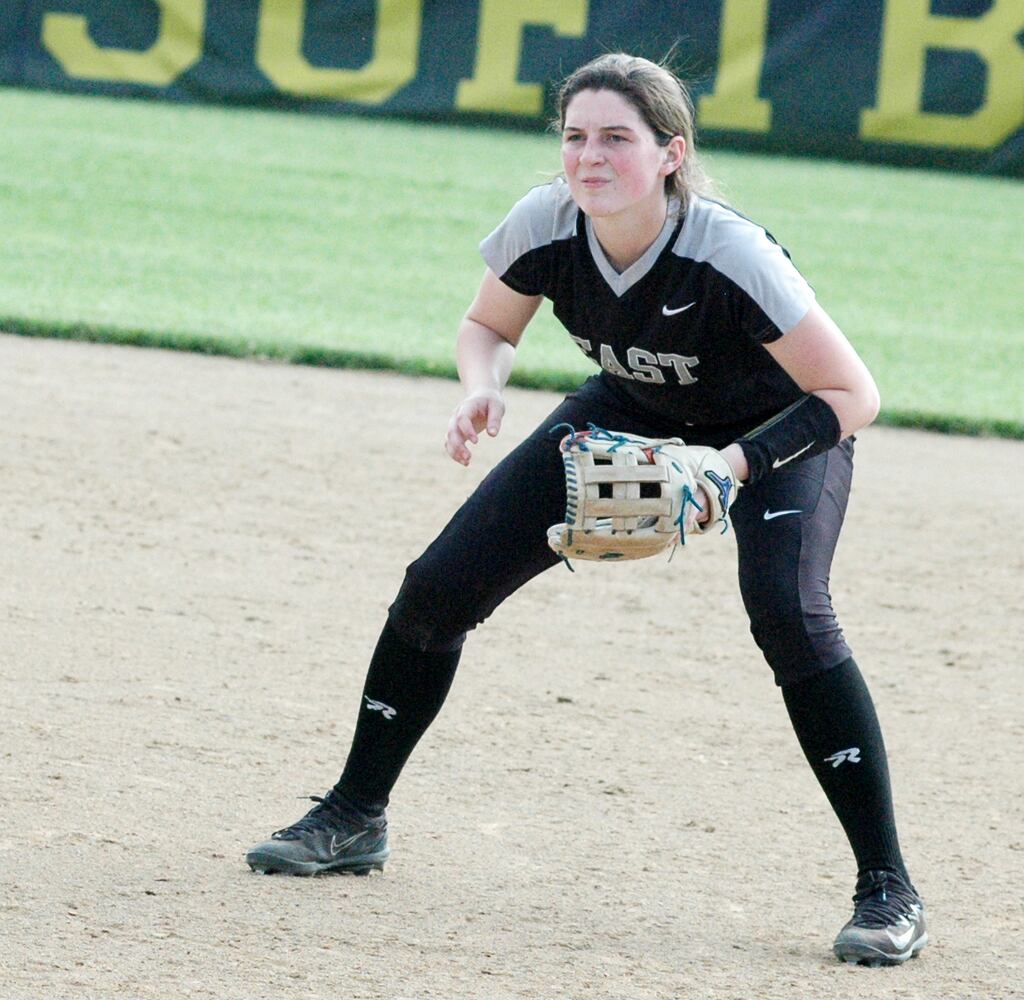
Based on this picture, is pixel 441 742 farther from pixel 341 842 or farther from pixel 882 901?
pixel 882 901

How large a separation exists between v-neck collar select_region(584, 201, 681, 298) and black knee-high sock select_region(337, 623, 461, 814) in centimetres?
81

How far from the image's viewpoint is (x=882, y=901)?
3309 mm

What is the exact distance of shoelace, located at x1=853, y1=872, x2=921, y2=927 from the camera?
3281 millimetres

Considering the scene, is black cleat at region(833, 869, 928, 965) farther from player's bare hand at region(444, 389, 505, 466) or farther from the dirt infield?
player's bare hand at region(444, 389, 505, 466)

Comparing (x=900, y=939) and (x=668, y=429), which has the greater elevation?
(x=668, y=429)

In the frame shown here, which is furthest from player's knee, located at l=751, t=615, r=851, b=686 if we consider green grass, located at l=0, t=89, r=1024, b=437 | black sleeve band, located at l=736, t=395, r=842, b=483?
green grass, located at l=0, t=89, r=1024, b=437

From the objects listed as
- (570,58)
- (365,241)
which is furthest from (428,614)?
(570,58)

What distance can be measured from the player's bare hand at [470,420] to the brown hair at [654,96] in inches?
21.6

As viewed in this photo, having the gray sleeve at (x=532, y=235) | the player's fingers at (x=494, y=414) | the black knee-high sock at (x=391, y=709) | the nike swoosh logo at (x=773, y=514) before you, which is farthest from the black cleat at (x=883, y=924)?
the gray sleeve at (x=532, y=235)

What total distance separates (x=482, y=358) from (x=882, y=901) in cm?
134

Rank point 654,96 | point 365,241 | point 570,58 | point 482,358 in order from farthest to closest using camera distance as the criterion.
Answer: point 570,58
point 365,241
point 482,358
point 654,96

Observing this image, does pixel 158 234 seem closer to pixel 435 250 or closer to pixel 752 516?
pixel 435 250

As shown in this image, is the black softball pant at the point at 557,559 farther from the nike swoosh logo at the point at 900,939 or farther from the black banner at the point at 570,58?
the black banner at the point at 570,58

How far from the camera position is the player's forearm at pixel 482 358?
363 cm
